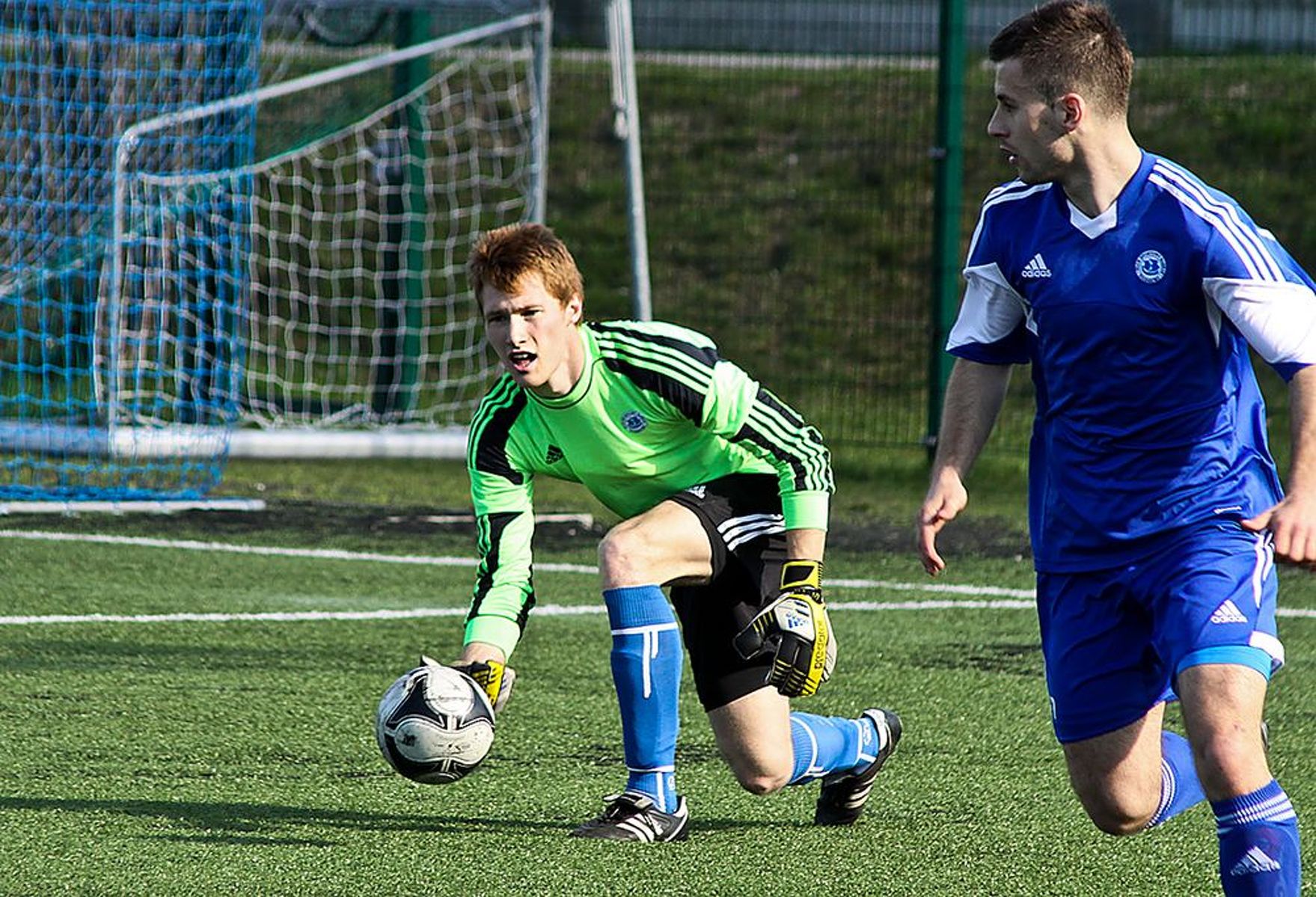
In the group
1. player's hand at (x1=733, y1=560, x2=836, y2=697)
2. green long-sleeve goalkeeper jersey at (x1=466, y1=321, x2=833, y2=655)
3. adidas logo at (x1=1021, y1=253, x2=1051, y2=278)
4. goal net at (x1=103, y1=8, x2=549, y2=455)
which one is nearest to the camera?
adidas logo at (x1=1021, y1=253, x2=1051, y2=278)

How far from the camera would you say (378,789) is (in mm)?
4988

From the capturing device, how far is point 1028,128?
3.73m

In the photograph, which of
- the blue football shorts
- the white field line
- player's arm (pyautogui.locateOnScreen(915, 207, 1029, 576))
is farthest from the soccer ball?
the white field line

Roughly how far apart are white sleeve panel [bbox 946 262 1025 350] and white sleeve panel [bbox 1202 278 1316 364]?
1.56ft

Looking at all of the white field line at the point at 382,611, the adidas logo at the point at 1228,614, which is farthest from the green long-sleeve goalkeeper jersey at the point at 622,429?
the white field line at the point at 382,611

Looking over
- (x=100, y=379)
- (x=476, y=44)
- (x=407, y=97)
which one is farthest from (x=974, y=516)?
(x=476, y=44)

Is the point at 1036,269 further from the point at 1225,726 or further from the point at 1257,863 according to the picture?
the point at 1257,863

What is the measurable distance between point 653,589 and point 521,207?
11795 millimetres

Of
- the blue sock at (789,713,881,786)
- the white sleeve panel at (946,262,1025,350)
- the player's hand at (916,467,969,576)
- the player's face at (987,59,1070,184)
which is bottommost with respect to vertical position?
the blue sock at (789,713,881,786)

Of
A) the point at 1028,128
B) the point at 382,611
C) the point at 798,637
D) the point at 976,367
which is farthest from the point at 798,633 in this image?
the point at 382,611

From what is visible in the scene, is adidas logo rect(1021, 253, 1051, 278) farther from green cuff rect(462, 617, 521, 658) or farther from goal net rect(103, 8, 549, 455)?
goal net rect(103, 8, 549, 455)

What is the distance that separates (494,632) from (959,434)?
116 centimetres

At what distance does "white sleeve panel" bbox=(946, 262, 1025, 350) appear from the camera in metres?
3.96

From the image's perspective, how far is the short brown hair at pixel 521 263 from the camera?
14.6ft
